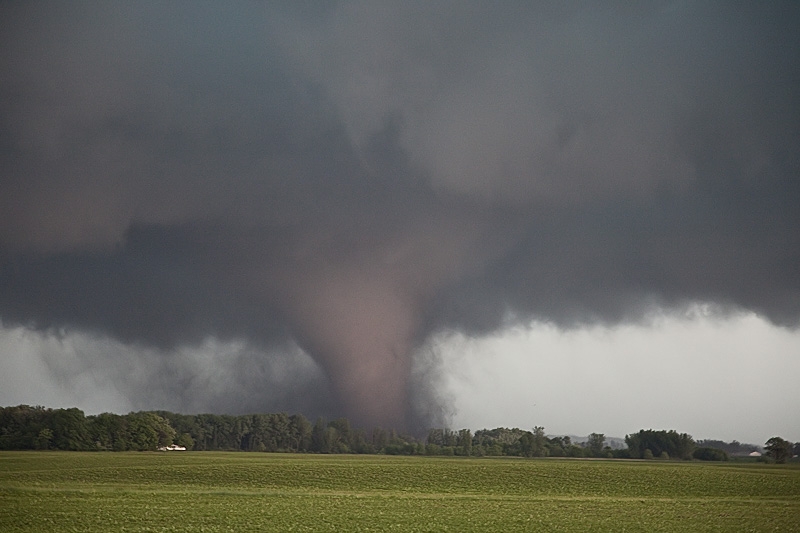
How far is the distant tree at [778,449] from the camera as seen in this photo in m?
174

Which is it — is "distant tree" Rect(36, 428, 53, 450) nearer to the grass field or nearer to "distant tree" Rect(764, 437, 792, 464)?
the grass field

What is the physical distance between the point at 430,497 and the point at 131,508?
2944 centimetres

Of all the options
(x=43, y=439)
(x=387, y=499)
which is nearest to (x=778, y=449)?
(x=387, y=499)

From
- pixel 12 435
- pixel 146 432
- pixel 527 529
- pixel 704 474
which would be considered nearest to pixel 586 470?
pixel 704 474

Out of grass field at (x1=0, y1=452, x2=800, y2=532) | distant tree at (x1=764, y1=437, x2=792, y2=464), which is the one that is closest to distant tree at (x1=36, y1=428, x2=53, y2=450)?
grass field at (x1=0, y1=452, x2=800, y2=532)

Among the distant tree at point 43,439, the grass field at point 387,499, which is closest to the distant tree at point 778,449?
the grass field at point 387,499

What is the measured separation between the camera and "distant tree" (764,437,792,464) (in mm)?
174375

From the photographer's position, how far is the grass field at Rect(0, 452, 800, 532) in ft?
161

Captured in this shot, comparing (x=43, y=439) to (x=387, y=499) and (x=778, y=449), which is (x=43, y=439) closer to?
(x=387, y=499)

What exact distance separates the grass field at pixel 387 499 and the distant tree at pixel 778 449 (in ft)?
233

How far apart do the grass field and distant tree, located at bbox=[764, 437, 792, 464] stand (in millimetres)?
71164

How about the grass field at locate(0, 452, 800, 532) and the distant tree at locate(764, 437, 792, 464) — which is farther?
the distant tree at locate(764, 437, 792, 464)

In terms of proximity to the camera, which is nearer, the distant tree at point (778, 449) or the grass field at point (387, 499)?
the grass field at point (387, 499)

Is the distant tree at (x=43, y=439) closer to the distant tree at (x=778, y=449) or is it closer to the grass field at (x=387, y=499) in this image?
the grass field at (x=387, y=499)
